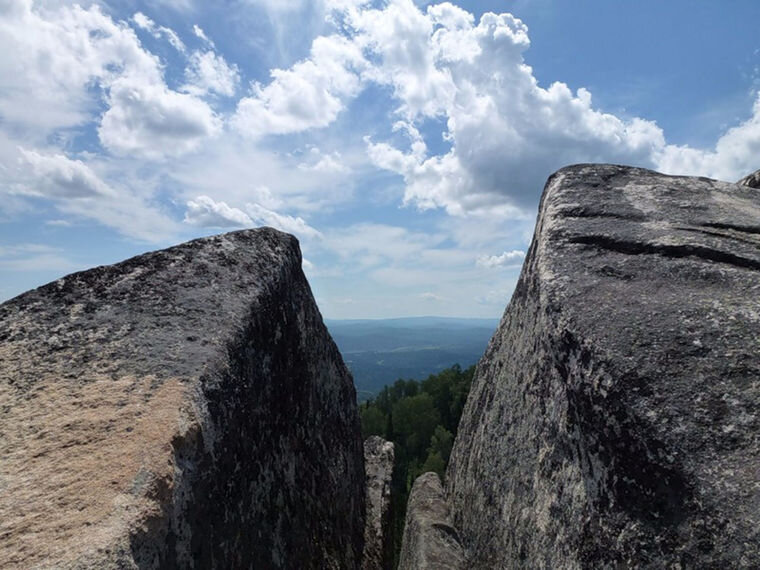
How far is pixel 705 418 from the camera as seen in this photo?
3980mm

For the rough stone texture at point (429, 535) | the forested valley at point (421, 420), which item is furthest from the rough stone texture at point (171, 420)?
the forested valley at point (421, 420)

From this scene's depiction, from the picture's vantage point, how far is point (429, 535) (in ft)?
24.0

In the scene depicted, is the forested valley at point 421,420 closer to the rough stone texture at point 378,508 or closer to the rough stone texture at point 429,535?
the rough stone texture at point 378,508

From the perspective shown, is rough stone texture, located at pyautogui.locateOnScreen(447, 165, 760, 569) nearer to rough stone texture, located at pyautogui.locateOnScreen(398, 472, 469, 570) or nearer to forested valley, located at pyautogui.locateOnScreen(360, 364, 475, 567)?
rough stone texture, located at pyautogui.locateOnScreen(398, 472, 469, 570)

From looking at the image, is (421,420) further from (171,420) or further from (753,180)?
(171,420)

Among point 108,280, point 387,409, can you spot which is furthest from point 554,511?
point 387,409

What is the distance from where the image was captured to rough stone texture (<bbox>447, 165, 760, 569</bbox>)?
377 centimetres

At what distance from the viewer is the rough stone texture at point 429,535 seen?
6742 millimetres

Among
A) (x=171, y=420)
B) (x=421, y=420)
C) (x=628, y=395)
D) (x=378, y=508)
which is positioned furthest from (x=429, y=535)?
(x=421, y=420)

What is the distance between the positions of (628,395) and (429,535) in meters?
4.30

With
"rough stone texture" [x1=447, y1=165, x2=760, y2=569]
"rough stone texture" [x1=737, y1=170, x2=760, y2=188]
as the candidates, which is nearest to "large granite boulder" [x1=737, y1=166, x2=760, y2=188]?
"rough stone texture" [x1=737, y1=170, x2=760, y2=188]

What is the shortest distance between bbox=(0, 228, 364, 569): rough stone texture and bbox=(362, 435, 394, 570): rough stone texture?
0.77 meters

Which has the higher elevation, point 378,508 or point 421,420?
point 378,508

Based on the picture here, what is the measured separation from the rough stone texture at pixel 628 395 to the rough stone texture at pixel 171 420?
2.57 m
